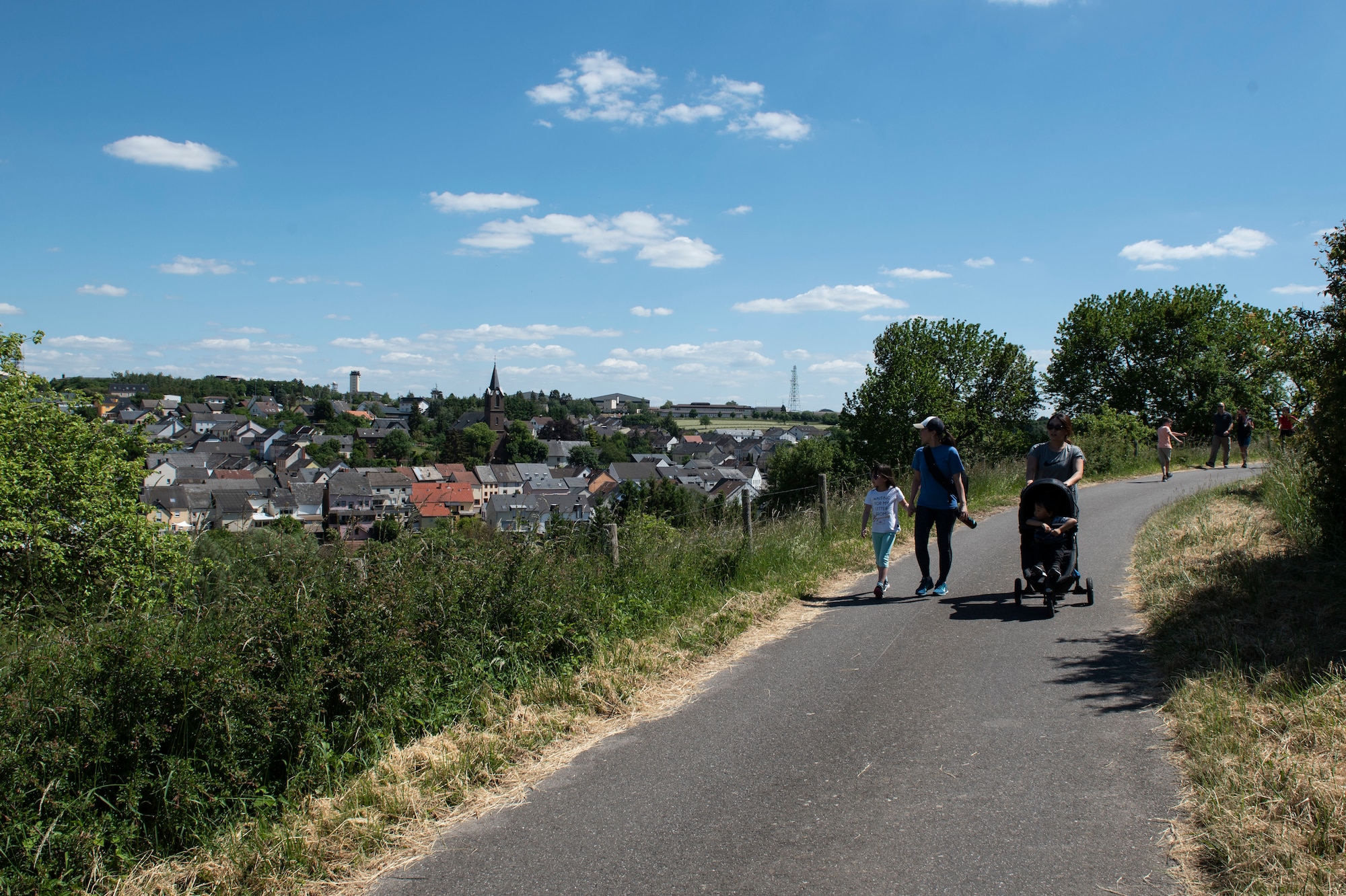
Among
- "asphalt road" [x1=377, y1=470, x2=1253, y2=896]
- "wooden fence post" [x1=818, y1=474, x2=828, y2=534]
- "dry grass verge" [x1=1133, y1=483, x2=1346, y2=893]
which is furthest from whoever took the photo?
"wooden fence post" [x1=818, y1=474, x2=828, y2=534]

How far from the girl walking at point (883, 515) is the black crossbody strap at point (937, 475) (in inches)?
15.3

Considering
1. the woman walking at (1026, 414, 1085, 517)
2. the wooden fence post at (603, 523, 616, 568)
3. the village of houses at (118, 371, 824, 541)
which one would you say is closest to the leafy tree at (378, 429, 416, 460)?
the village of houses at (118, 371, 824, 541)

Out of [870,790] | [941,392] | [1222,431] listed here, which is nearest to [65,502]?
[870,790]

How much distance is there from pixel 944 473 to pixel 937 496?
26 cm

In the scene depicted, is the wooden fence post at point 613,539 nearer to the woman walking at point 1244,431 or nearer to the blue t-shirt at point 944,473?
the blue t-shirt at point 944,473

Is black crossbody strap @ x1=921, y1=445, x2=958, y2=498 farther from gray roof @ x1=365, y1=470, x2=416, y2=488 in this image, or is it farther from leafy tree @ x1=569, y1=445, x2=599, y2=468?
leafy tree @ x1=569, y1=445, x2=599, y2=468

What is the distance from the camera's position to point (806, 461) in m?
43.4

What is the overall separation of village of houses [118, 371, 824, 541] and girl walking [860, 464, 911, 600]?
1614 millimetres

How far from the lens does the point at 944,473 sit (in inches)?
308

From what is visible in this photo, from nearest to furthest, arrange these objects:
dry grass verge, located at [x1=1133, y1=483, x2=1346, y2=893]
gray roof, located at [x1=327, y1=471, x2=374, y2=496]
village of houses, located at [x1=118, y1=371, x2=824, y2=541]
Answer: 1. dry grass verge, located at [x1=1133, y1=483, x2=1346, y2=893]
2. village of houses, located at [x1=118, y1=371, x2=824, y2=541]
3. gray roof, located at [x1=327, y1=471, x2=374, y2=496]

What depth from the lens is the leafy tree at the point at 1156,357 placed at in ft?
118

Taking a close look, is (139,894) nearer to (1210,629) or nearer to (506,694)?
(506,694)

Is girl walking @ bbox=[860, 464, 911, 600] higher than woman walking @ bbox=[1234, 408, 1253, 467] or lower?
lower

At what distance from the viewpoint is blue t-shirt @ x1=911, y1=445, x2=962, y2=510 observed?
7809 mm
